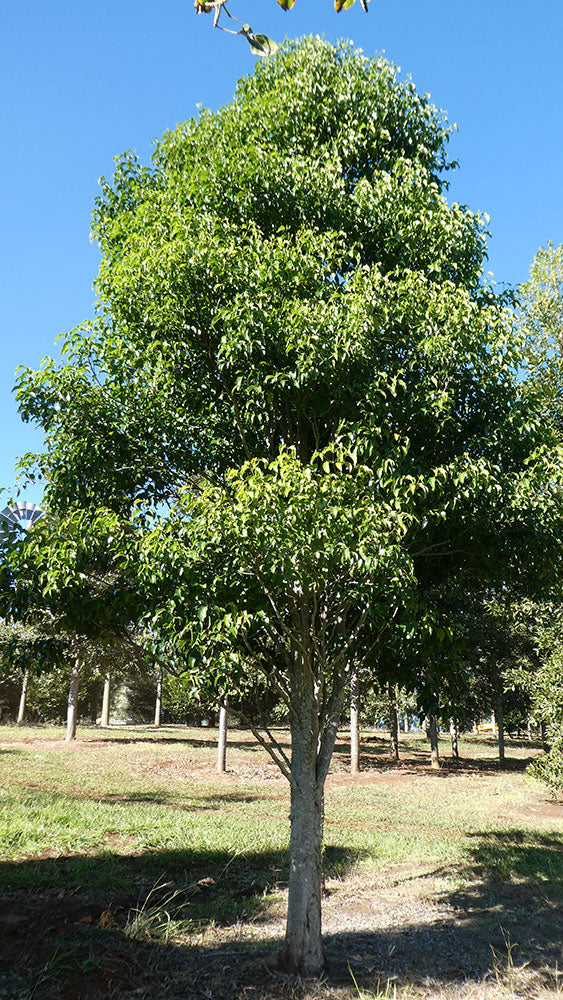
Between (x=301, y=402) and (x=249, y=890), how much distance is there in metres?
7.11

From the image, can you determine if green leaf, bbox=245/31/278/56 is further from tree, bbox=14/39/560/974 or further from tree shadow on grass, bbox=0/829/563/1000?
tree shadow on grass, bbox=0/829/563/1000

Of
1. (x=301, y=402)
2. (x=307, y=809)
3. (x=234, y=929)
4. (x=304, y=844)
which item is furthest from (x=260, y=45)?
(x=234, y=929)

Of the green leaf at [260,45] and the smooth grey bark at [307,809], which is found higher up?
the green leaf at [260,45]

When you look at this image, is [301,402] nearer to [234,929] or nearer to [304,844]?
[304,844]

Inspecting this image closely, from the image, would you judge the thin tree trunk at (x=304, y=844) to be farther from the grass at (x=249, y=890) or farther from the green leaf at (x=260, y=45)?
the green leaf at (x=260, y=45)

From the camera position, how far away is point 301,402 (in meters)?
6.88

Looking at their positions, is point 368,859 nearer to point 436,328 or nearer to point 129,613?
point 129,613

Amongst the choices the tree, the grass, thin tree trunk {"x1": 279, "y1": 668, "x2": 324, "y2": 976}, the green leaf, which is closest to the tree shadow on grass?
the grass

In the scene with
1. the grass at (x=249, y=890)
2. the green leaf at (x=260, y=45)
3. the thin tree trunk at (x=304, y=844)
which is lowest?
the grass at (x=249, y=890)

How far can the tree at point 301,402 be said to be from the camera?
5.60 meters

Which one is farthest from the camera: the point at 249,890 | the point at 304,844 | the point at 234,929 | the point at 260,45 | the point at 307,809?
the point at 249,890

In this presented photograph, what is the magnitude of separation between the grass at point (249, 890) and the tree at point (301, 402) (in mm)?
1133

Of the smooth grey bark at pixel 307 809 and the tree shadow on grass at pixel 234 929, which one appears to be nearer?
the tree shadow on grass at pixel 234 929

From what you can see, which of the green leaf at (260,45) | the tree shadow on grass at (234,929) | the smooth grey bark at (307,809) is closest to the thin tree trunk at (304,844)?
the smooth grey bark at (307,809)
